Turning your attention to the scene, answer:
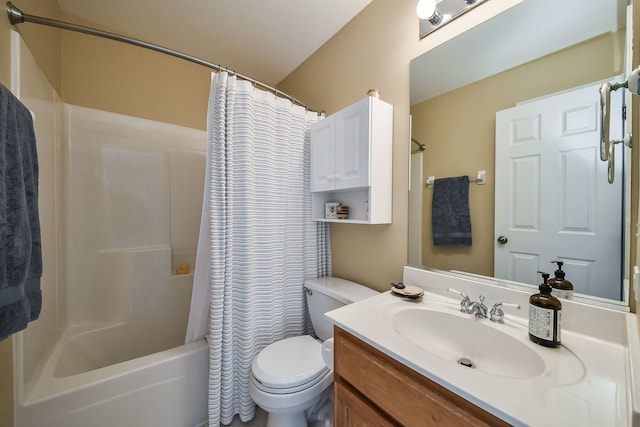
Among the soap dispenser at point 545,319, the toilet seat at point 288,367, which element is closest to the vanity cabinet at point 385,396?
the toilet seat at point 288,367

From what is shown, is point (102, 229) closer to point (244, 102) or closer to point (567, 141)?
point (244, 102)

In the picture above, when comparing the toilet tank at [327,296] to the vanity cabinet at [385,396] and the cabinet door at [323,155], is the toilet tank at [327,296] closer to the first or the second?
the vanity cabinet at [385,396]

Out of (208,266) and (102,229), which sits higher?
(102,229)

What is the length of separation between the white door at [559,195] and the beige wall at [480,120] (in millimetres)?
39

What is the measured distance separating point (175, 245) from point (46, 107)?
3.67 feet

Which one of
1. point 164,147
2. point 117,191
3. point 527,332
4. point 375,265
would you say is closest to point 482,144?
point 527,332

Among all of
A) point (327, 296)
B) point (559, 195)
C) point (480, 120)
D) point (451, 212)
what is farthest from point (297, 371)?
point (480, 120)

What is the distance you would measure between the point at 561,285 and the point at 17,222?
174 cm

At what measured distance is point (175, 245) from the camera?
1.96 meters

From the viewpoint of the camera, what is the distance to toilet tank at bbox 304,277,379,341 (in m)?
1.32

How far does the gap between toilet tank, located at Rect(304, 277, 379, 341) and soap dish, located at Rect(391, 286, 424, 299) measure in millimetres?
242

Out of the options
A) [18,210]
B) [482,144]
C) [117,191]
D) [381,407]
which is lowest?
[381,407]

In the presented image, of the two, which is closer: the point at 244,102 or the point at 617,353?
the point at 617,353

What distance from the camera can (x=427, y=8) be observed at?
3.51 ft
